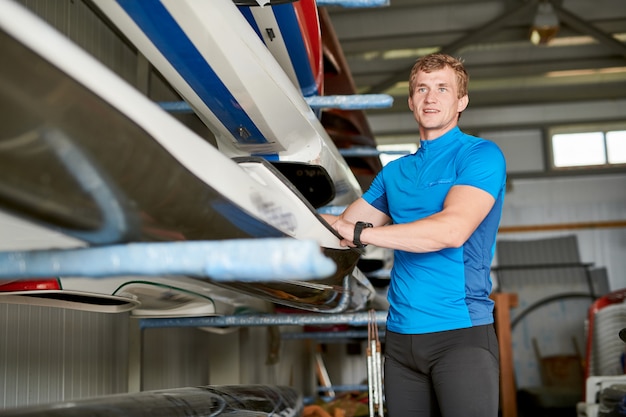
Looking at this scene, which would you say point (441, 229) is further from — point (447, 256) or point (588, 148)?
point (588, 148)

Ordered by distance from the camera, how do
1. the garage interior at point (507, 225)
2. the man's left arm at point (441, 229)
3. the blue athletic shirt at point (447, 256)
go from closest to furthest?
the man's left arm at point (441, 229), the blue athletic shirt at point (447, 256), the garage interior at point (507, 225)

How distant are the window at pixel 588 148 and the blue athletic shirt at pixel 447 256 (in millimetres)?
6598

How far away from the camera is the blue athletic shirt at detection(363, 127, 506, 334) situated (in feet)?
4.69

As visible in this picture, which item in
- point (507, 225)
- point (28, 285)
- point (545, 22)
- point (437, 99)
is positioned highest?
point (545, 22)

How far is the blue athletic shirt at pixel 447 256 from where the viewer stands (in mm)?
1429

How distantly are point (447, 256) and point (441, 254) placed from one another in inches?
0.5

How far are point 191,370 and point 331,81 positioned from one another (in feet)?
5.16

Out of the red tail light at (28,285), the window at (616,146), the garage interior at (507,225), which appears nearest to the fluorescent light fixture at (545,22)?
the garage interior at (507,225)

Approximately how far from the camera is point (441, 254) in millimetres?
1463

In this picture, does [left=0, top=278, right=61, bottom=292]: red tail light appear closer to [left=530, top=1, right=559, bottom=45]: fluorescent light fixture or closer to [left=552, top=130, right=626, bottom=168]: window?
[left=530, top=1, right=559, bottom=45]: fluorescent light fixture

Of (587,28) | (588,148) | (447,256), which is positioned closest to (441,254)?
(447,256)

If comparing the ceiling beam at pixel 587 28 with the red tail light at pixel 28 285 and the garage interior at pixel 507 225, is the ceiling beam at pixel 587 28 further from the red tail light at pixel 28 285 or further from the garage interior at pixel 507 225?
the red tail light at pixel 28 285

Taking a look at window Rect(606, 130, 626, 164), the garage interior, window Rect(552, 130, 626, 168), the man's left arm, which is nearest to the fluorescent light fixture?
the garage interior

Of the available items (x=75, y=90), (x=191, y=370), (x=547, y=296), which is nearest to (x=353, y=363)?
(x=547, y=296)
